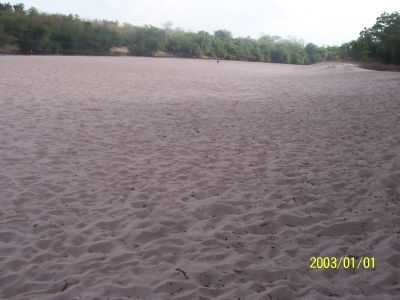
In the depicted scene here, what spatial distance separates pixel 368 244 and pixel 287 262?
81cm

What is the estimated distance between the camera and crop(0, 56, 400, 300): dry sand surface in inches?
122

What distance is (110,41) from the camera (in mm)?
53406

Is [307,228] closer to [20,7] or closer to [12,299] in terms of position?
[12,299]

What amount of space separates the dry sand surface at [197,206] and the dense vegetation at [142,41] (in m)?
21.6

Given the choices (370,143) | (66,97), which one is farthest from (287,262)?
(66,97)

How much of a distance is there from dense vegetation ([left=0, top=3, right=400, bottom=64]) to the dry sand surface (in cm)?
2157
